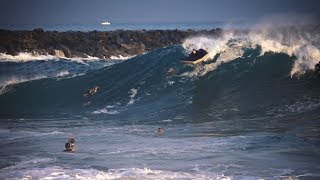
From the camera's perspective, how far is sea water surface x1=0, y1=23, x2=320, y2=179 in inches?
476

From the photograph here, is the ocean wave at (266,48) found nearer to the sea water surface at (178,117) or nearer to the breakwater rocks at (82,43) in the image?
the sea water surface at (178,117)

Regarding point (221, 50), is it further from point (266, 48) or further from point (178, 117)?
point (178, 117)

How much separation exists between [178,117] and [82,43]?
35.9 m

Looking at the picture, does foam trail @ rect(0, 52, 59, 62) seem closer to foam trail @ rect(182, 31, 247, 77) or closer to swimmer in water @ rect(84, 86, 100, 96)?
swimmer in water @ rect(84, 86, 100, 96)

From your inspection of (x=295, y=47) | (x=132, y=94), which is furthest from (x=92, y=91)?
(x=295, y=47)

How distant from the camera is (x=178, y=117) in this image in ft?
63.4

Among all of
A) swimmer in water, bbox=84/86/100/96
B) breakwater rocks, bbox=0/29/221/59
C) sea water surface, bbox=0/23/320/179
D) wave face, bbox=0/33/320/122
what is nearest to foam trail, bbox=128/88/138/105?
wave face, bbox=0/33/320/122

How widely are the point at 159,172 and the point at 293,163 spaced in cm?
327

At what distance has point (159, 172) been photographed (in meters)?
11.5

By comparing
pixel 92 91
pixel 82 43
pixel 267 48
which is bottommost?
pixel 92 91

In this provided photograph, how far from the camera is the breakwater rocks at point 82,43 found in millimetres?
50403

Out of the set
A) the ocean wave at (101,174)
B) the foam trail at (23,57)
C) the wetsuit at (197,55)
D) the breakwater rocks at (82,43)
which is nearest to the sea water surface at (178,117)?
the ocean wave at (101,174)

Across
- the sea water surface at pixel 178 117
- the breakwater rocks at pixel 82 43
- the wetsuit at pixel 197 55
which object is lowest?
the sea water surface at pixel 178 117

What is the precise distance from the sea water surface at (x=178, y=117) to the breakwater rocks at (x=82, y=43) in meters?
20.8
